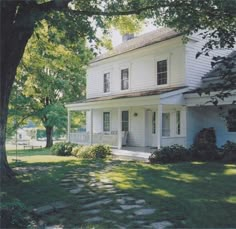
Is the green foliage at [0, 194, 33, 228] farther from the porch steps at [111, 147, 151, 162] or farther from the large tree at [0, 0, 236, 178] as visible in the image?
the porch steps at [111, 147, 151, 162]

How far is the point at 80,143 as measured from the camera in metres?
21.0

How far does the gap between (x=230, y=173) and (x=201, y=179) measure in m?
1.77

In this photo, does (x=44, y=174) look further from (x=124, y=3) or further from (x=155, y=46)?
(x=155, y=46)

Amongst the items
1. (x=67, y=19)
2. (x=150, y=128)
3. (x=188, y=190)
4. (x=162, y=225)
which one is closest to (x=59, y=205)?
(x=162, y=225)

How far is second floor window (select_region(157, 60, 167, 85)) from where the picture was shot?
17891mm

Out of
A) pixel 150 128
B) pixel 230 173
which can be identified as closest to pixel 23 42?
pixel 230 173

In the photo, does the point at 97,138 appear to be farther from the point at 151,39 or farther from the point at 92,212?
the point at 92,212

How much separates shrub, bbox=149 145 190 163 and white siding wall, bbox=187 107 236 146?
5.12ft

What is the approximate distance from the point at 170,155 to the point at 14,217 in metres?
9.84

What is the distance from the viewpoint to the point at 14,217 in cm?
541

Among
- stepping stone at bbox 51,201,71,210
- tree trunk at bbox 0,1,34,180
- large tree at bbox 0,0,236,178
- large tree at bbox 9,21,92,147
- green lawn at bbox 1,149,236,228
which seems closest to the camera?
green lawn at bbox 1,149,236,228

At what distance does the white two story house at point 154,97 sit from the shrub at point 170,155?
48cm

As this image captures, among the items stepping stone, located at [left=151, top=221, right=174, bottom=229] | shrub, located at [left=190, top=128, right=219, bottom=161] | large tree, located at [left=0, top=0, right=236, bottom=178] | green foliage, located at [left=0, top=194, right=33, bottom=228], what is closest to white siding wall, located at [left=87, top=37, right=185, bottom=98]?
shrub, located at [left=190, top=128, right=219, bottom=161]

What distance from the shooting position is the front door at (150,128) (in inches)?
757
